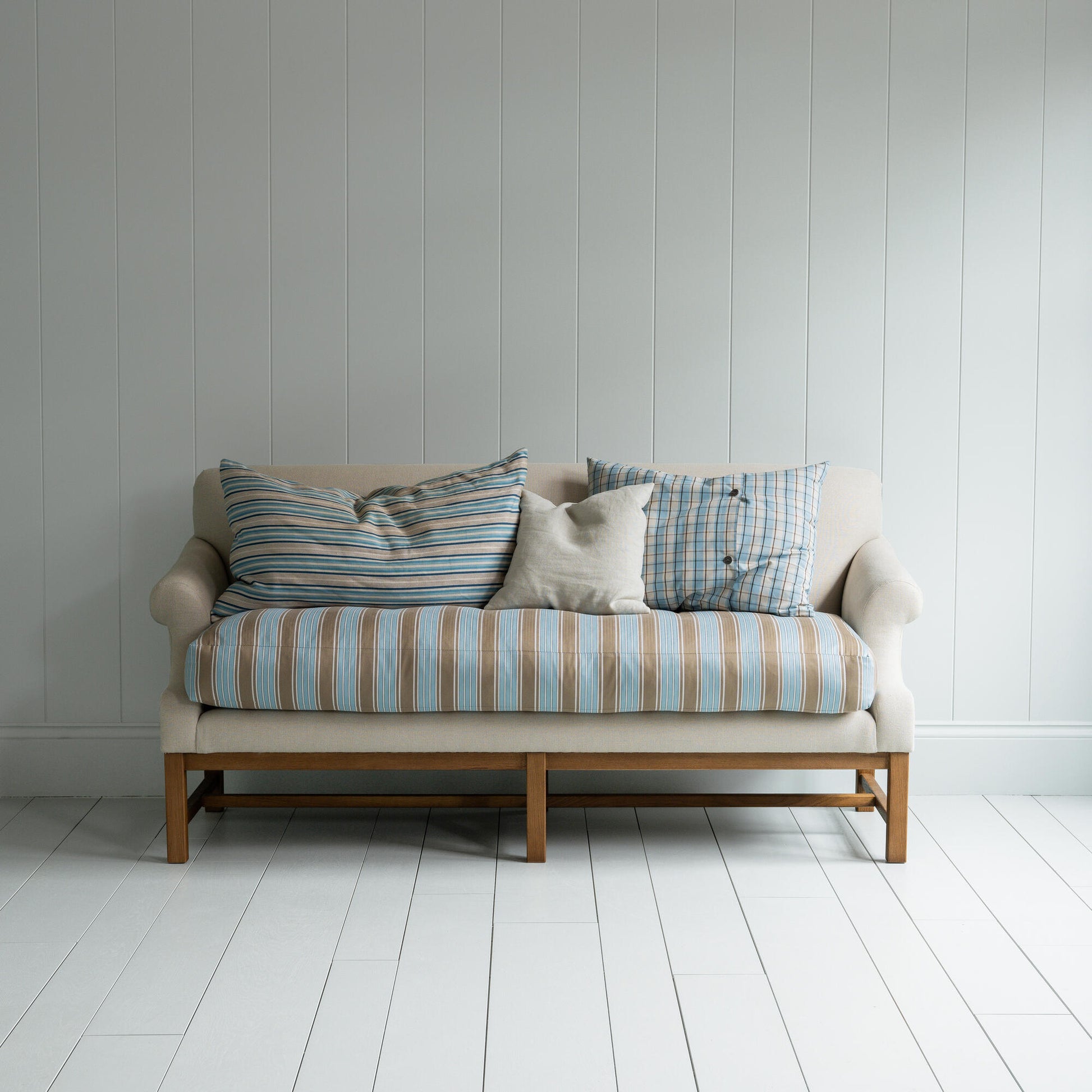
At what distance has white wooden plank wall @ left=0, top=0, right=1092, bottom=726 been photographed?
318cm

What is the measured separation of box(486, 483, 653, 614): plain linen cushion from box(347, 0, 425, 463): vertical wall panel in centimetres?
65

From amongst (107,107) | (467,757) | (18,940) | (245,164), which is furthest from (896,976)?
(107,107)

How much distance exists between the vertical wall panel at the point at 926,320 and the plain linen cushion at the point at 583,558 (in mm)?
920

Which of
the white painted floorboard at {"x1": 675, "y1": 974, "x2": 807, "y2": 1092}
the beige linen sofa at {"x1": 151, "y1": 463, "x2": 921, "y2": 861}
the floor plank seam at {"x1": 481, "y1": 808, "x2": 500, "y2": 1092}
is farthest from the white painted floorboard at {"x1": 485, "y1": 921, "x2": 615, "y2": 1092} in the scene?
the beige linen sofa at {"x1": 151, "y1": 463, "x2": 921, "y2": 861}

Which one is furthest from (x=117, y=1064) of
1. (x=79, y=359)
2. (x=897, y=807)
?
(x=79, y=359)

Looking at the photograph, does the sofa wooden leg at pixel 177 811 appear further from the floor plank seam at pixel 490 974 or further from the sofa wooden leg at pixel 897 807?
the sofa wooden leg at pixel 897 807

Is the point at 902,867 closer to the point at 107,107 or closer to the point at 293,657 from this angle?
the point at 293,657

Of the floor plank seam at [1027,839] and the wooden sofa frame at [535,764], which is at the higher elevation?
the wooden sofa frame at [535,764]

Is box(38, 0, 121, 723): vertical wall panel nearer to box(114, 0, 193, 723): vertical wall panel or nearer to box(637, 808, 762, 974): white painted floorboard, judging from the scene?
box(114, 0, 193, 723): vertical wall panel

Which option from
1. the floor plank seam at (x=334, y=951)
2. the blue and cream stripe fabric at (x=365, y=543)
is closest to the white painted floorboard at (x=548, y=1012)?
the floor plank seam at (x=334, y=951)

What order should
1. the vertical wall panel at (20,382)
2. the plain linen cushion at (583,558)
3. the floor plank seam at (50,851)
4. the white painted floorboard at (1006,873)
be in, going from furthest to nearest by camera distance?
the vertical wall panel at (20,382) → the plain linen cushion at (583,558) → the floor plank seam at (50,851) → the white painted floorboard at (1006,873)

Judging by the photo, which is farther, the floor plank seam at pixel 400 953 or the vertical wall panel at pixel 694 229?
the vertical wall panel at pixel 694 229

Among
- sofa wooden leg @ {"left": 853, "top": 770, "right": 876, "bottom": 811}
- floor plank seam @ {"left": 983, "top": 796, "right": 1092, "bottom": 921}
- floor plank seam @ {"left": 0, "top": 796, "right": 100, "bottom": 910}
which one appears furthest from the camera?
sofa wooden leg @ {"left": 853, "top": 770, "right": 876, "bottom": 811}

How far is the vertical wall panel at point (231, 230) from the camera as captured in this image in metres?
3.17
